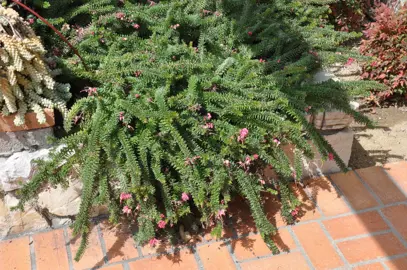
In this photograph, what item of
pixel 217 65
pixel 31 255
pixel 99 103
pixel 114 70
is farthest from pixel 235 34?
pixel 31 255

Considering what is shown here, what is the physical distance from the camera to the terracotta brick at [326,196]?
3172 mm

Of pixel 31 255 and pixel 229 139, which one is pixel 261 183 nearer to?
pixel 229 139

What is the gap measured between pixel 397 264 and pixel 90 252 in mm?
1846

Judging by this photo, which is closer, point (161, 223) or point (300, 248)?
point (161, 223)

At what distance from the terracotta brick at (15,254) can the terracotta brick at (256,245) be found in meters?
1.25

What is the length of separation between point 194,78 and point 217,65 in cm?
42

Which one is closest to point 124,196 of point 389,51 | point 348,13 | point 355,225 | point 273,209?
point 273,209

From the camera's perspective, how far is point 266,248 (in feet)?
9.55

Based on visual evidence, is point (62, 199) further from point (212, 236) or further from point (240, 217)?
point (240, 217)

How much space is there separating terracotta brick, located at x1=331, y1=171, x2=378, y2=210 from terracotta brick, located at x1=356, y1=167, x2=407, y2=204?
0.06 m

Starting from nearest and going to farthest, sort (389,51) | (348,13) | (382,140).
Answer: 1. (382,140)
2. (389,51)
3. (348,13)

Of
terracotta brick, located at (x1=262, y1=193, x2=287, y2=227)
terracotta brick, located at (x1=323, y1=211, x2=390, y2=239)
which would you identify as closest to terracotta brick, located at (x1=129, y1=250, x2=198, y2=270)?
terracotta brick, located at (x1=262, y1=193, x2=287, y2=227)

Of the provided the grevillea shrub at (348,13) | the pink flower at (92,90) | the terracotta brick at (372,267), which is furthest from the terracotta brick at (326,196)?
the grevillea shrub at (348,13)

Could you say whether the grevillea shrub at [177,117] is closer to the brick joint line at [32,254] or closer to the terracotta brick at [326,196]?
the terracotta brick at [326,196]
